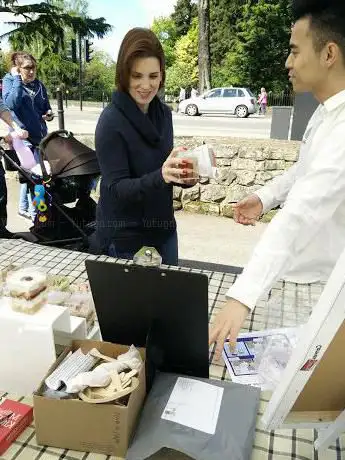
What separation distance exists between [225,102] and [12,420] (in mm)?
17951

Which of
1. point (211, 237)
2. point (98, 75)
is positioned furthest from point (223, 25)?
point (211, 237)

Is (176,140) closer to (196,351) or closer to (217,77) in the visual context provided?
(196,351)

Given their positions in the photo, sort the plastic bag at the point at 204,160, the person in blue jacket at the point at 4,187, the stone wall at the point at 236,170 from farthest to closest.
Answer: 1. the stone wall at the point at 236,170
2. the person in blue jacket at the point at 4,187
3. the plastic bag at the point at 204,160

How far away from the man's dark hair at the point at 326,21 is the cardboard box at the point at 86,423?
1003 millimetres

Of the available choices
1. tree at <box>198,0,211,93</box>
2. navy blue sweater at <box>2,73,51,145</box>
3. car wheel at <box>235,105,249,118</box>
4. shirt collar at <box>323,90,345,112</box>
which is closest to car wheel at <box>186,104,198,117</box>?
tree at <box>198,0,211,93</box>

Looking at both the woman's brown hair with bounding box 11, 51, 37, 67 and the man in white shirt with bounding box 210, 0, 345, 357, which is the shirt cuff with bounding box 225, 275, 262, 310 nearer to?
the man in white shirt with bounding box 210, 0, 345, 357

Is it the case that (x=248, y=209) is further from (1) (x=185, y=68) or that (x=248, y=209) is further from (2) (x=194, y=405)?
(1) (x=185, y=68)

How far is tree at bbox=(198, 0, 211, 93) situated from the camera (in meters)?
16.2

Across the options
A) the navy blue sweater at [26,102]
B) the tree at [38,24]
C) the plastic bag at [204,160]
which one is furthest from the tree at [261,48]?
the plastic bag at [204,160]

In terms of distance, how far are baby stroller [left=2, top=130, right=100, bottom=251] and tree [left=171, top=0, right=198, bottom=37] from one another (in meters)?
38.1

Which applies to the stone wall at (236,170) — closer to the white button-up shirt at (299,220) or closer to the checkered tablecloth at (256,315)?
the checkered tablecloth at (256,315)

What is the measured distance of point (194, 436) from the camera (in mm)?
885

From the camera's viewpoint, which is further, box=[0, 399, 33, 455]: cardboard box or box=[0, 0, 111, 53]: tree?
box=[0, 0, 111, 53]: tree

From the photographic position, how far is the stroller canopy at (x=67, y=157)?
119 inches
